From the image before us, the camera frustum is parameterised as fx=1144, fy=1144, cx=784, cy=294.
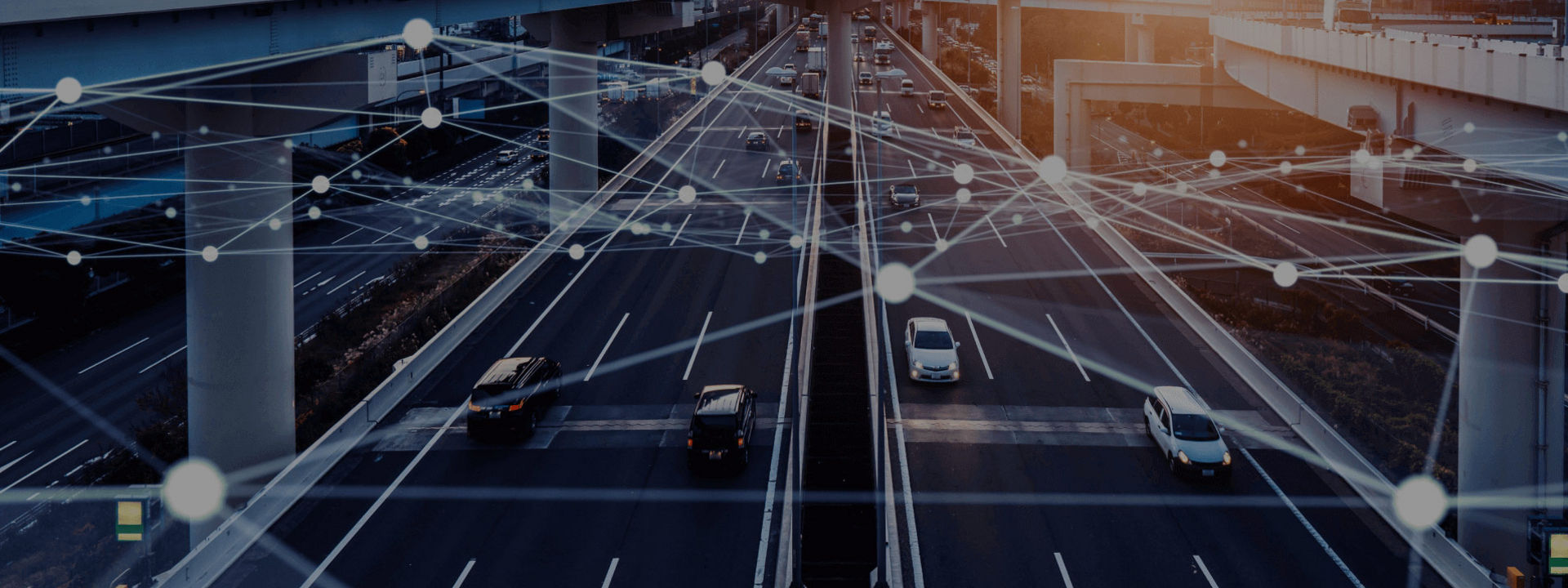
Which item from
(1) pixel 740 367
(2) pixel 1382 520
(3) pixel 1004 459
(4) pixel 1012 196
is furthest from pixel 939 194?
(2) pixel 1382 520

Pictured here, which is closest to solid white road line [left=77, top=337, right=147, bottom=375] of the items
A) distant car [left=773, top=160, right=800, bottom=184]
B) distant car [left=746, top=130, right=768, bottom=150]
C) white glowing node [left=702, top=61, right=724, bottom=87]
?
distant car [left=773, top=160, right=800, bottom=184]

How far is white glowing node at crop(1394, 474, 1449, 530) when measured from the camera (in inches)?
698

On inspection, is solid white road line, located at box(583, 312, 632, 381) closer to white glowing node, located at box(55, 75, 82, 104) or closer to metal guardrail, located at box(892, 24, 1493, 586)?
white glowing node, located at box(55, 75, 82, 104)

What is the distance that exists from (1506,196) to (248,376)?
65.9ft

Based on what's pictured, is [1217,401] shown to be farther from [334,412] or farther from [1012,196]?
[1012,196]

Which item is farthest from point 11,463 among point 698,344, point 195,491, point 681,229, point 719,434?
point 681,229

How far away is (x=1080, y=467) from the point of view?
2023 cm

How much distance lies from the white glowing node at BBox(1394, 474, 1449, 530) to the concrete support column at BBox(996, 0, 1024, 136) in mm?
48129

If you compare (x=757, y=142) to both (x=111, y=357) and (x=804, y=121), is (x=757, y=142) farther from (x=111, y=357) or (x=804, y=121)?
(x=111, y=357)

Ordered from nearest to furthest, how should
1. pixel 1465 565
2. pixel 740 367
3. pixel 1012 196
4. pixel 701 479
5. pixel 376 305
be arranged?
pixel 1465 565, pixel 701 479, pixel 740 367, pixel 376 305, pixel 1012 196

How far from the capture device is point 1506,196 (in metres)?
16.3

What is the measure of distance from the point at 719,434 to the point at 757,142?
127 ft

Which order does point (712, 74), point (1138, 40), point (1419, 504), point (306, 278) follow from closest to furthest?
point (1419, 504) < point (306, 278) < point (1138, 40) < point (712, 74)

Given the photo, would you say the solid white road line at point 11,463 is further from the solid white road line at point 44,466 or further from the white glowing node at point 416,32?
the white glowing node at point 416,32
